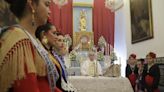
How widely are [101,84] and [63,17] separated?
5.32 meters

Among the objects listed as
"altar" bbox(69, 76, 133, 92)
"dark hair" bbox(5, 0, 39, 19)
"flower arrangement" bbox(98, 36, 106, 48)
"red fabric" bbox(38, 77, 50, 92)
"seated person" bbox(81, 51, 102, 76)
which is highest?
"flower arrangement" bbox(98, 36, 106, 48)

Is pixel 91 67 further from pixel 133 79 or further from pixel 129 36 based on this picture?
pixel 129 36

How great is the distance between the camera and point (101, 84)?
673 cm

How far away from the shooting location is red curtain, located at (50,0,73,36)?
11416 millimetres

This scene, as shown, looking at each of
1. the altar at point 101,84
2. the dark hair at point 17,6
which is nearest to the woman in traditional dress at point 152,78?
the altar at point 101,84

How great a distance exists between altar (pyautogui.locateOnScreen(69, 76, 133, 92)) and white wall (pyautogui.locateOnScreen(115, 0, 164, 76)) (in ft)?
4.93

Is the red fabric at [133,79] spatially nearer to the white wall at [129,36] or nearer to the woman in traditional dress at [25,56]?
the white wall at [129,36]

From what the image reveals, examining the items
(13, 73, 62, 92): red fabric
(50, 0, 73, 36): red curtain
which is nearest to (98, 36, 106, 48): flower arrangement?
(50, 0, 73, 36): red curtain

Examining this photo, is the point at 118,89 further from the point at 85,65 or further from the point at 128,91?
the point at 85,65

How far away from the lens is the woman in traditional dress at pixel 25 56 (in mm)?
1228

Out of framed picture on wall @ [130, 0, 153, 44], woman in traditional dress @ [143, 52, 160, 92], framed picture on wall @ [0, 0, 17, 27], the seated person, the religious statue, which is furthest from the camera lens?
the religious statue

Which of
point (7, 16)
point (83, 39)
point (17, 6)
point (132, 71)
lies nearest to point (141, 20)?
point (132, 71)

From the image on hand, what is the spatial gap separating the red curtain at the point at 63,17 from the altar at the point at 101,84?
4909mm

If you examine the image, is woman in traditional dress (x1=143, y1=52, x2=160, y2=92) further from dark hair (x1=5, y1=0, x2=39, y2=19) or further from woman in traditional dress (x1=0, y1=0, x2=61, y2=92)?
dark hair (x1=5, y1=0, x2=39, y2=19)
